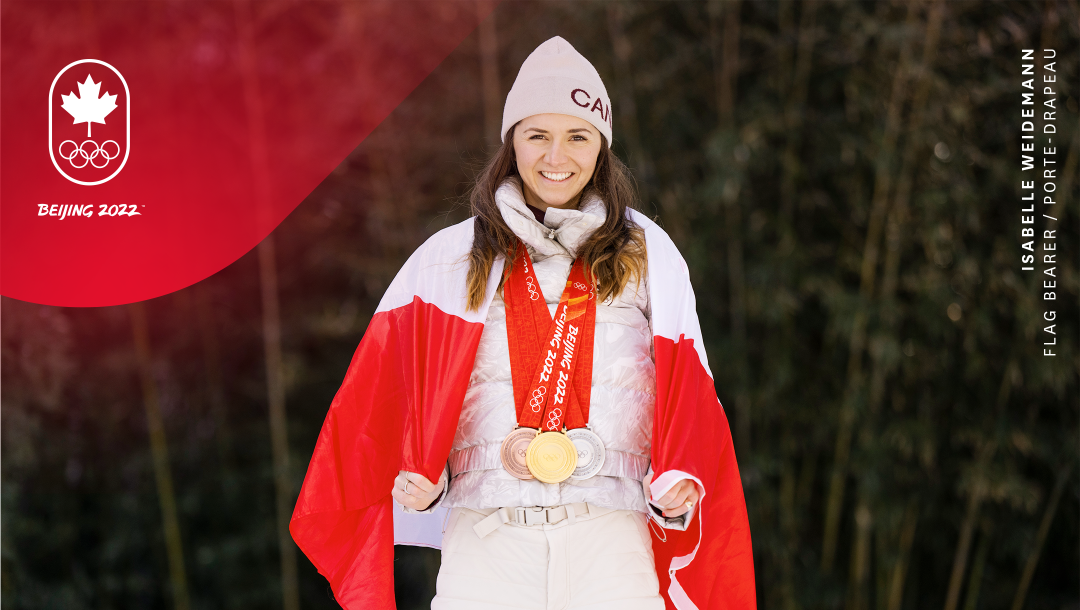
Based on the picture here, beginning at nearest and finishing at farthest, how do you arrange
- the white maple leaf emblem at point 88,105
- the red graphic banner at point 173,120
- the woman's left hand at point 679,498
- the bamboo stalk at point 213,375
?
the woman's left hand at point 679,498 < the red graphic banner at point 173,120 < the white maple leaf emblem at point 88,105 < the bamboo stalk at point 213,375

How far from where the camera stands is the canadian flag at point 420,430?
4.86ft

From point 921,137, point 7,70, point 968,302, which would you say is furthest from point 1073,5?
point 7,70

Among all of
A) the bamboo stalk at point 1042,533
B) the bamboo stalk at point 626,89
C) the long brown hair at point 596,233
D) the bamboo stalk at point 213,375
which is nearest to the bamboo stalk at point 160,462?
the bamboo stalk at point 213,375

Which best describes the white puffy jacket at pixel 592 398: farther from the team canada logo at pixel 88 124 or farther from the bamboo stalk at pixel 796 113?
the bamboo stalk at pixel 796 113

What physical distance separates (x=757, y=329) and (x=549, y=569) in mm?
2040

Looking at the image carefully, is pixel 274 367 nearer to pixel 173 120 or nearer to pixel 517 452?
pixel 173 120

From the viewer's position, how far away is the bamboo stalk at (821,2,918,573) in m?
3.15

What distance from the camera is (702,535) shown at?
1.55 meters

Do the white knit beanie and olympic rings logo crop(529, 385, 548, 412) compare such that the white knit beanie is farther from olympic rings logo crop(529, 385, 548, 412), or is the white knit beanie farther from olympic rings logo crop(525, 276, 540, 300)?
olympic rings logo crop(529, 385, 548, 412)

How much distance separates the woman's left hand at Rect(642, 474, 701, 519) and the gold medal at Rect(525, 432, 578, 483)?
0.15 m

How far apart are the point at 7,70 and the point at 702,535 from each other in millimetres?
2618

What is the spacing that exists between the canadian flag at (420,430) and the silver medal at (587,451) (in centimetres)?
15

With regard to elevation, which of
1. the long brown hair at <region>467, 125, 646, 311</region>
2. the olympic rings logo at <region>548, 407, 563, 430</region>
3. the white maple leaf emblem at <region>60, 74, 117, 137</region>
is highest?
the white maple leaf emblem at <region>60, 74, 117, 137</region>

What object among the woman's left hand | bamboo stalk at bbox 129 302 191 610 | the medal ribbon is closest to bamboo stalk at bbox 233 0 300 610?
bamboo stalk at bbox 129 302 191 610
